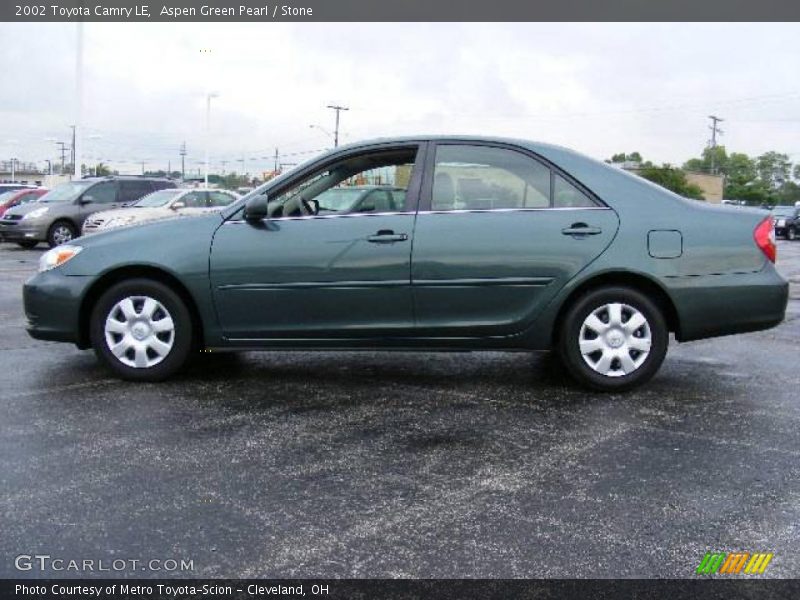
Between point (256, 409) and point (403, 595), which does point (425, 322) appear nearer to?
point (256, 409)

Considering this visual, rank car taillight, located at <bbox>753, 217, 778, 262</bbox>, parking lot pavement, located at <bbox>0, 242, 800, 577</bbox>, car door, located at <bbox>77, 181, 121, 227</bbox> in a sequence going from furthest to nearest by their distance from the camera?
car door, located at <bbox>77, 181, 121, 227</bbox>
car taillight, located at <bbox>753, 217, 778, 262</bbox>
parking lot pavement, located at <bbox>0, 242, 800, 577</bbox>

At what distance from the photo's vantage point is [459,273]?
5.19 meters

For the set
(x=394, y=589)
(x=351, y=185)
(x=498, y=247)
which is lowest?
(x=394, y=589)

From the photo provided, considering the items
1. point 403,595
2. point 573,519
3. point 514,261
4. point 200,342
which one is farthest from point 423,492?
point 200,342

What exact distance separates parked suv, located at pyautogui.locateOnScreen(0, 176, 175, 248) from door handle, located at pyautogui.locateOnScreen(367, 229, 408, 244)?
15.2 metres

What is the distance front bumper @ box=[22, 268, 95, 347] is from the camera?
545cm

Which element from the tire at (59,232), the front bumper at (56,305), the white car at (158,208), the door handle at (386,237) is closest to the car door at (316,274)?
the door handle at (386,237)

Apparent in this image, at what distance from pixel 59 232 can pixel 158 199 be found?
9.98 ft

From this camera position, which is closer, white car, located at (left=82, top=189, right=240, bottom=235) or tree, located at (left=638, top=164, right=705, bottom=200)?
white car, located at (left=82, top=189, right=240, bottom=235)

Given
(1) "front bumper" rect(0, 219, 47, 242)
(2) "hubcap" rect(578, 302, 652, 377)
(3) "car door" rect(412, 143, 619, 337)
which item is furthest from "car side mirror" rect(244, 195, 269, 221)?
(1) "front bumper" rect(0, 219, 47, 242)

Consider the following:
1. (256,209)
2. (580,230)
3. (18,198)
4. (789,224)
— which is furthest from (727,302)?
(789,224)

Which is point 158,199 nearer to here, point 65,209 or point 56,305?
point 65,209

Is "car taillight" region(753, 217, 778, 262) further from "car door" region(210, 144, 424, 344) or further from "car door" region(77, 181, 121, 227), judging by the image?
"car door" region(77, 181, 121, 227)

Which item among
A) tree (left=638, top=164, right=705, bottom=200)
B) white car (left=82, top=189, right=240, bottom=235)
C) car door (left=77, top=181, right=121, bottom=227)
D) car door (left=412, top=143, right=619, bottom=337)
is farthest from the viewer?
tree (left=638, top=164, right=705, bottom=200)
